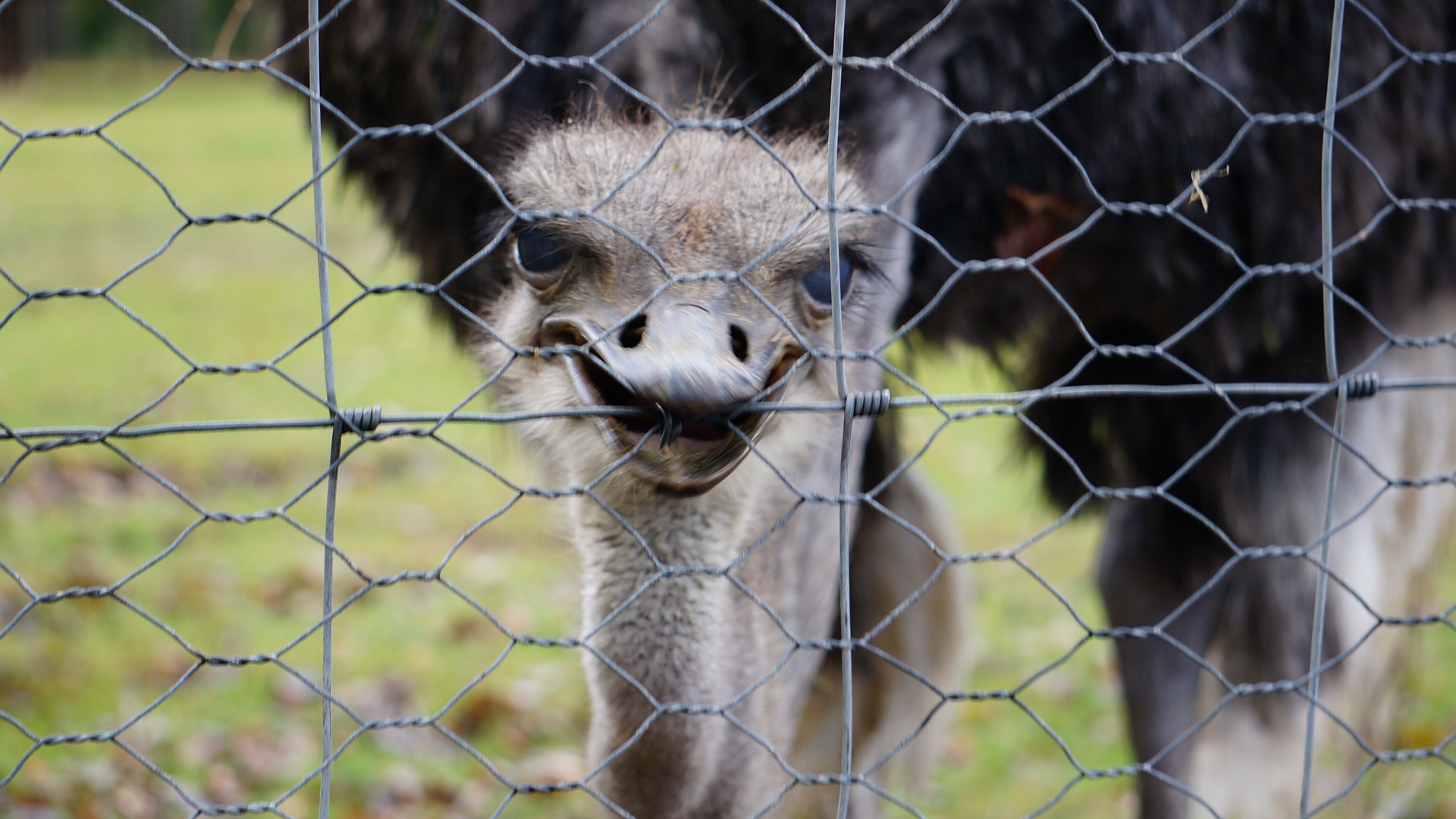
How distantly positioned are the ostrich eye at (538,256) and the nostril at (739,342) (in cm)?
19

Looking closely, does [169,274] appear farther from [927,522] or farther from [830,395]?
[830,395]

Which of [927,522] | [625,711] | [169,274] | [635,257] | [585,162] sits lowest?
[625,711]

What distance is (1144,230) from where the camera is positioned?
219cm

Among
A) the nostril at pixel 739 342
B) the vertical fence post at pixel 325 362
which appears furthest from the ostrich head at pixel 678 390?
the vertical fence post at pixel 325 362

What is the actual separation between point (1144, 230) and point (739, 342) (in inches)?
44.8

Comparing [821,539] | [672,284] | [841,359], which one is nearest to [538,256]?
[672,284]

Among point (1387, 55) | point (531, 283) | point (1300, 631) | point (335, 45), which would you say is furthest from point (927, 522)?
point (531, 283)

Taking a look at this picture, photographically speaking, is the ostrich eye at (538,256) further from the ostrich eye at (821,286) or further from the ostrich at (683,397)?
the ostrich eye at (821,286)

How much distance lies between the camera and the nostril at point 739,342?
1.26 m

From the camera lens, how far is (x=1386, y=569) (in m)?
2.74

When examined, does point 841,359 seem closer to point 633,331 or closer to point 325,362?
point 633,331

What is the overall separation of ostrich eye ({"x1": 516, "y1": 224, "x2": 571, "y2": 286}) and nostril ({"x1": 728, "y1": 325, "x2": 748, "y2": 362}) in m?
0.19

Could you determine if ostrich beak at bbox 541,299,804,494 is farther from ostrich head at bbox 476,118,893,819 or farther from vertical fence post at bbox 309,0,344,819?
vertical fence post at bbox 309,0,344,819

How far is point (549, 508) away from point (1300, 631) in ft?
5.33
